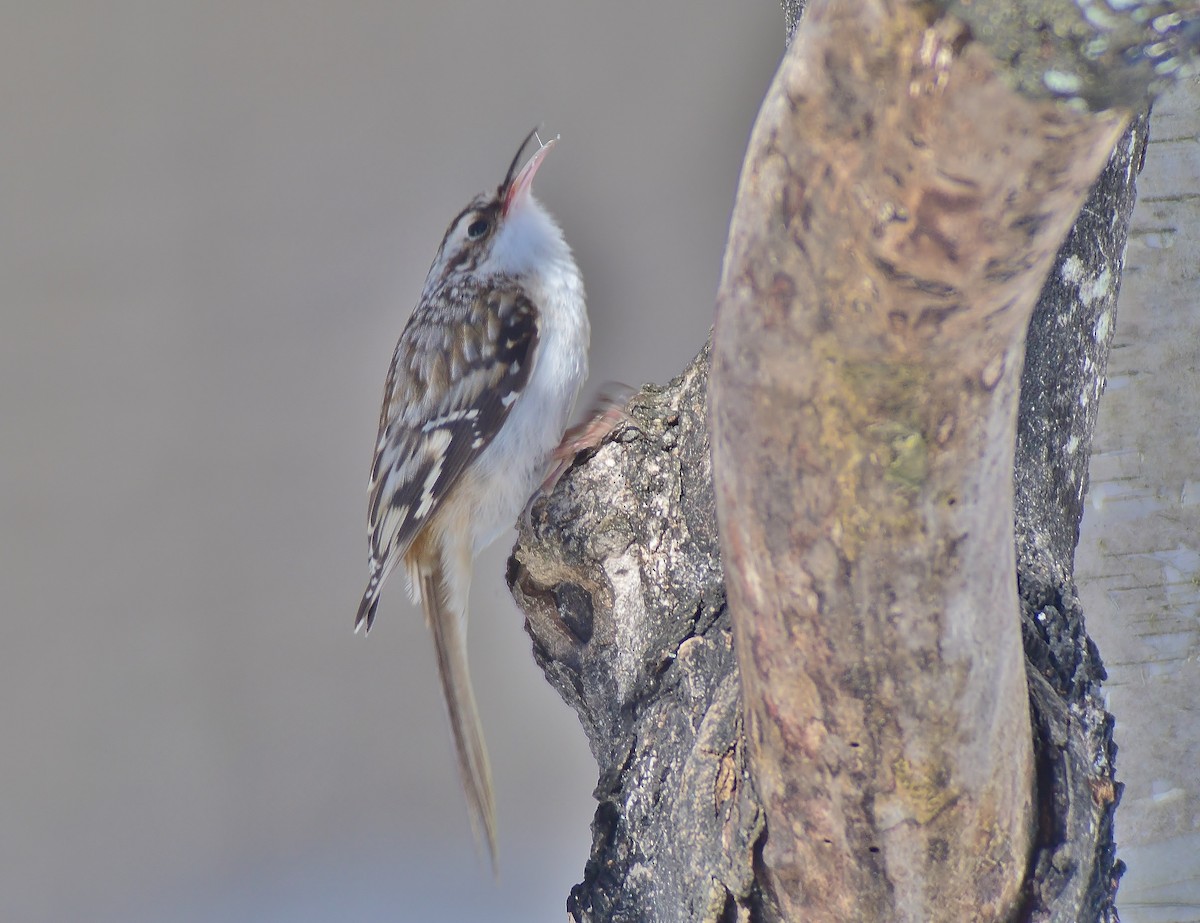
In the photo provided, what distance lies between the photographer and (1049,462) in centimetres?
91

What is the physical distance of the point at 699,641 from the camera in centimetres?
83

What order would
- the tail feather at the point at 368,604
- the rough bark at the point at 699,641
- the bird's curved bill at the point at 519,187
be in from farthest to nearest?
1. the bird's curved bill at the point at 519,187
2. the tail feather at the point at 368,604
3. the rough bark at the point at 699,641

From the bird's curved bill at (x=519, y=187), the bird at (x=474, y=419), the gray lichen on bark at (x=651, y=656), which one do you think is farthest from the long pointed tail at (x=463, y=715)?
the bird's curved bill at (x=519, y=187)

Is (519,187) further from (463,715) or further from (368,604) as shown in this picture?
(463,715)

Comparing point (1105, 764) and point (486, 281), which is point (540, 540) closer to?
point (1105, 764)


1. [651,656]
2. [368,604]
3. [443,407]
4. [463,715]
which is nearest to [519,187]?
[443,407]

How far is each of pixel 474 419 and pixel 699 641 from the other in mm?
668

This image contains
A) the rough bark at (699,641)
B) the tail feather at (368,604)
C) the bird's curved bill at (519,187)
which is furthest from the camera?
the bird's curved bill at (519,187)

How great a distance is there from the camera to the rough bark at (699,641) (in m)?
0.64

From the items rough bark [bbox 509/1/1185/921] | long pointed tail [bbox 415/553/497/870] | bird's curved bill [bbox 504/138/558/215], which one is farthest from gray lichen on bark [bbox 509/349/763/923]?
bird's curved bill [bbox 504/138/558/215]

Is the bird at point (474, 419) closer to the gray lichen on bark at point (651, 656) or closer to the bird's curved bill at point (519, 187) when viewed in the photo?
the bird's curved bill at point (519, 187)

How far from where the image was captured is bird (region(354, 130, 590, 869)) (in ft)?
4.51

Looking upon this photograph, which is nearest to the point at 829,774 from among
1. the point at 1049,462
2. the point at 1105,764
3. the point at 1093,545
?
the point at 1105,764

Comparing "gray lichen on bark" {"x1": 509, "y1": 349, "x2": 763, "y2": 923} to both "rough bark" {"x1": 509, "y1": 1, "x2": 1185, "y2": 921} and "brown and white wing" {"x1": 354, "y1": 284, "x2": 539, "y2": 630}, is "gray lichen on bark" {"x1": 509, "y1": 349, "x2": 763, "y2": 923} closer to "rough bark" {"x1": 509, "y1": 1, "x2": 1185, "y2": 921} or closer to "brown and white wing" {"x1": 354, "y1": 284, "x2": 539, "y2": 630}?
"rough bark" {"x1": 509, "y1": 1, "x2": 1185, "y2": 921}
